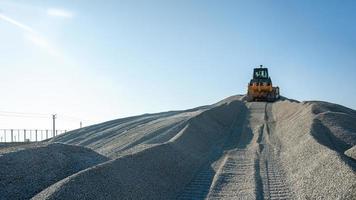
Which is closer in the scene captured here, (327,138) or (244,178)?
(244,178)

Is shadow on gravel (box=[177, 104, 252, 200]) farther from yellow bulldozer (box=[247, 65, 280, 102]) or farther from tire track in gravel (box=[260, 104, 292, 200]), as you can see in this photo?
yellow bulldozer (box=[247, 65, 280, 102])

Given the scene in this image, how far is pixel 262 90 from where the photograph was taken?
40.2m

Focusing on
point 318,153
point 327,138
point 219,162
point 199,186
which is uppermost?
point 327,138

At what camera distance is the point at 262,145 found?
19.2 meters

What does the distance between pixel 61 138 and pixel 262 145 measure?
11.6 meters

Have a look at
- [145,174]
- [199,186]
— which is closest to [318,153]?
[199,186]

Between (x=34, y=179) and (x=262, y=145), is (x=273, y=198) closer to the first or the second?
(x=34, y=179)

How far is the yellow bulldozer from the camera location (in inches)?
1582

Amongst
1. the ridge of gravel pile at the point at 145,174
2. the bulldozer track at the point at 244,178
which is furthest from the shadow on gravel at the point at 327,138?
the ridge of gravel pile at the point at 145,174

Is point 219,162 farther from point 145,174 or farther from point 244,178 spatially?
point 145,174

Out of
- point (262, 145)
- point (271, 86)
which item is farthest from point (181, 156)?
point (271, 86)

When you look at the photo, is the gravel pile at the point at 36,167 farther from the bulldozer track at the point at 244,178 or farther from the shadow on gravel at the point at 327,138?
the shadow on gravel at the point at 327,138

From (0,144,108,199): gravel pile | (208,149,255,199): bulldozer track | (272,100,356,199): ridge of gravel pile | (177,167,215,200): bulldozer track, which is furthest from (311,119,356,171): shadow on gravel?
(0,144,108,199): gravel pile

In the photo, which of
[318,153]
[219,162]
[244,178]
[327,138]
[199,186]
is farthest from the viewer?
[327,138]
